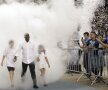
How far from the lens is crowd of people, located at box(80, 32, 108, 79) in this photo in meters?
13.9

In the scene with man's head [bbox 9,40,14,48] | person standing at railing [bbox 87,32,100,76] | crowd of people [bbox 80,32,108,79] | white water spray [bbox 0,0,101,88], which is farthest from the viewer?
person standing at railing [bbox 87,32,100,76]

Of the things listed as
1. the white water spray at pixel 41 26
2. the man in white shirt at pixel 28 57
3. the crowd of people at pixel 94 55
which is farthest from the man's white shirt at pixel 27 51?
the crowd of people at pixel 94 55

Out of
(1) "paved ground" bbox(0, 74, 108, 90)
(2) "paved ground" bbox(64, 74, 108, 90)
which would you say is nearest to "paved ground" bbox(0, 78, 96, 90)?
(1) "paved ground" bbox(0, 74, 108, 90)

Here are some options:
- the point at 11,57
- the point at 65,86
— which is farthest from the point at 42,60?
the point at 65,86

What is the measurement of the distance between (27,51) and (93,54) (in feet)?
7.78

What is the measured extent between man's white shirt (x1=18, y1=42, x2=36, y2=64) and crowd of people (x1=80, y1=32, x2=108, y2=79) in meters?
2.11

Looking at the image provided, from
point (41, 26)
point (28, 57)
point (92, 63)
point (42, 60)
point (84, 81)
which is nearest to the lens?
point (28, 57)

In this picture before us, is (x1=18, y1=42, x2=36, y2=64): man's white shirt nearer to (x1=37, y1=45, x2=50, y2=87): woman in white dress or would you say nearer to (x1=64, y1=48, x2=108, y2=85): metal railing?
(x1=37, y1=45, x2=50, y2=87): woman in white dress

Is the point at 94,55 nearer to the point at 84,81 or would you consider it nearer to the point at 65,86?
the point at 84,81

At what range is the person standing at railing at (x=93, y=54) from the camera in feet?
46.4

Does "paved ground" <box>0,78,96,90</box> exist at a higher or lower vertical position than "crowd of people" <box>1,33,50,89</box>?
lower

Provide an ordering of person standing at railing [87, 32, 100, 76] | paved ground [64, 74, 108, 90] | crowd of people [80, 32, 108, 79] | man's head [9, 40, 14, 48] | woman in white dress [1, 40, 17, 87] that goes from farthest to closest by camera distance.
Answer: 1. person standing at railing [87, 32, 100, 76]
2. crowd of people [80, 32, 108, 79]
3. man's head [9, 40, 14, 48]
4. woman in white dress [1, 40, 17, 87]
5. paved ground [64, 74, 108, 90]

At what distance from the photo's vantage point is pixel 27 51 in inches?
533

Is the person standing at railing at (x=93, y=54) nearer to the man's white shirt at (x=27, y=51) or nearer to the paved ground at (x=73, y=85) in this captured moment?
the paved ground at (x=73, y=85)
